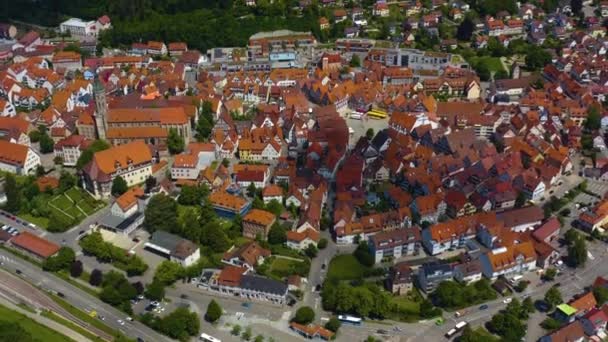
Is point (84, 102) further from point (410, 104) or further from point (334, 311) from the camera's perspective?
point (334, 311)

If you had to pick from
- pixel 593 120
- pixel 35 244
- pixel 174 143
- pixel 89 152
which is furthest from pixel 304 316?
pixel 593 120

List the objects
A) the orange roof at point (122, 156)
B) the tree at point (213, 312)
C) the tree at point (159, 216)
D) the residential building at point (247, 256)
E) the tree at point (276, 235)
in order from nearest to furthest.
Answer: the tree at point (213, 312)
the residential building at point (247, 256)
the tree at point (276, 235)
the tree at point (159, 216)
the orange roof at point (122, 156)

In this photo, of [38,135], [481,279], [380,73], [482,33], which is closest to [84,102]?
[38,135]

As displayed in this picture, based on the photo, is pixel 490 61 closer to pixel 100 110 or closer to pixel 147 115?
pixel 147 115

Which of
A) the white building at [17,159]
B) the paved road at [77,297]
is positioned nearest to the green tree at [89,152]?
the white building at [17,159]

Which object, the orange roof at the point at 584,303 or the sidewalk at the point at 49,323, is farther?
the orange roof at the point at 584,303

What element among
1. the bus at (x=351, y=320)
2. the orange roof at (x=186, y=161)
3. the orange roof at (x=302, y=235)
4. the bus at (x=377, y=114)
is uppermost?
the orange roof at (x=186, y=161)

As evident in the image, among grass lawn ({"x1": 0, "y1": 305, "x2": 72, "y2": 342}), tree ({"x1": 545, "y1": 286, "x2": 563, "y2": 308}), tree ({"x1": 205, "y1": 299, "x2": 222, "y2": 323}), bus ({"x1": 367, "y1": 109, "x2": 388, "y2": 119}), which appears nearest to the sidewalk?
grass lawn ({"x1": 0, "y1": 305, "x2": 72, "y2": 342})

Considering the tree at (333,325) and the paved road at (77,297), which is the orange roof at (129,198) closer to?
the paved road at (77,297)
